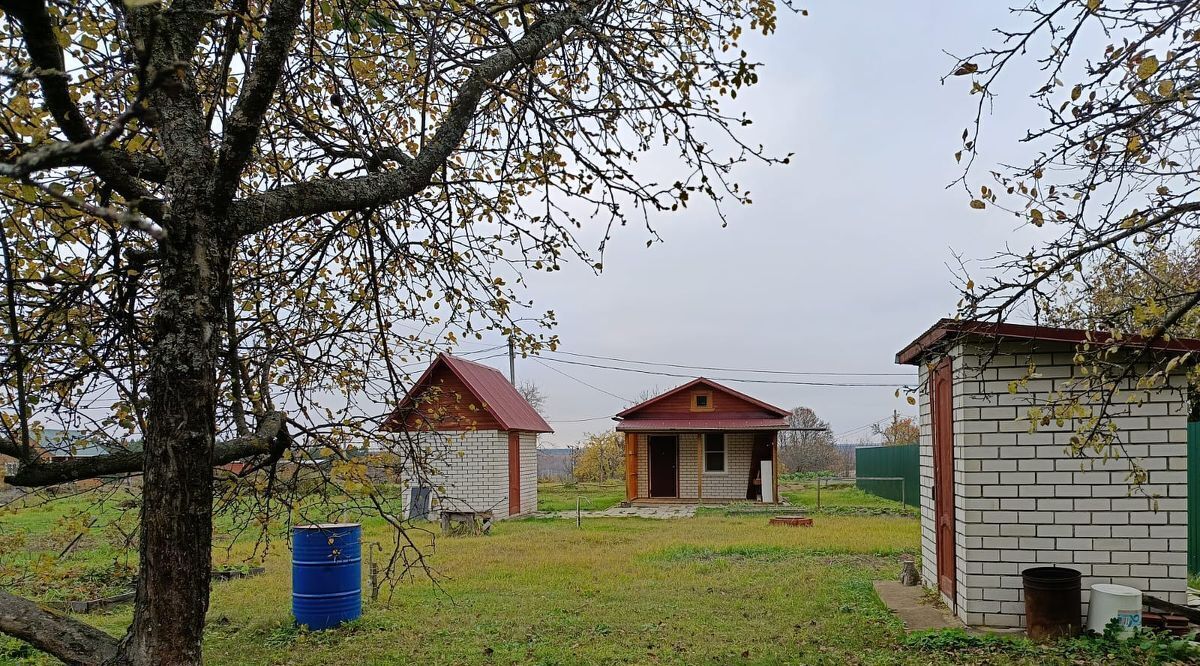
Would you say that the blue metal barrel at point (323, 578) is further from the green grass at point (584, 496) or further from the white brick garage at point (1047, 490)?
the green grass at point (584, 496)

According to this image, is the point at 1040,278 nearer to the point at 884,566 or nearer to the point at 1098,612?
the point at 1098,612

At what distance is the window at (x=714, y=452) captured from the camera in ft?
88.8

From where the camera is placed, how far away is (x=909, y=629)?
24.9 ft

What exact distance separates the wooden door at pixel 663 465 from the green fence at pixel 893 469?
22.3 feet

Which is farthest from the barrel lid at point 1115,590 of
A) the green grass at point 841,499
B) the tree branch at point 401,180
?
the green grass at point 841,499

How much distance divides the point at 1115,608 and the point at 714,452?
20437 mm

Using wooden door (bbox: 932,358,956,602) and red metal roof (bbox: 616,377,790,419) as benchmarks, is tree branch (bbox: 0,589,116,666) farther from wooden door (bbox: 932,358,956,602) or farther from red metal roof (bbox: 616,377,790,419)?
red metal roof (bbox: 616,377,790,419)

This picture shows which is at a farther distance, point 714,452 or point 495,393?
point 714,452

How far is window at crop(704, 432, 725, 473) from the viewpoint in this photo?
27078 mm

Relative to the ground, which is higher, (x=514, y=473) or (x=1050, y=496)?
(x=1050, y=496)

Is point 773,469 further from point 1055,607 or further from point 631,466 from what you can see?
point 1055,607

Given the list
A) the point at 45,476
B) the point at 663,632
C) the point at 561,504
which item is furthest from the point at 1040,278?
the point at 561,504

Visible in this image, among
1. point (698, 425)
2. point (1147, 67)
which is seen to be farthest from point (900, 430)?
point (1147, 67)

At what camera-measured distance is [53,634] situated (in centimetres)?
292
